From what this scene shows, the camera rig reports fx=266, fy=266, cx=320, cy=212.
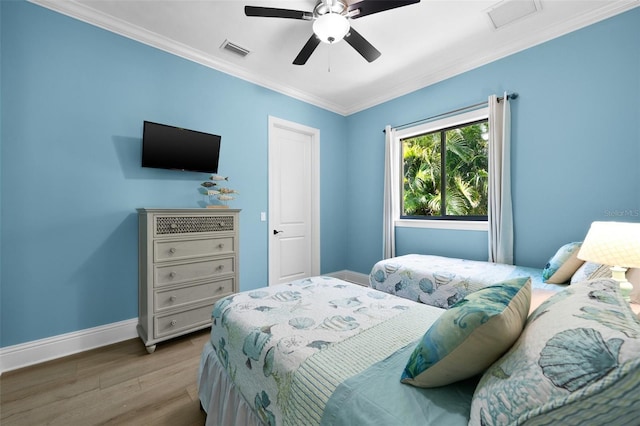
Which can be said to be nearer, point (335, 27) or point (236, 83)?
point (335, 27)

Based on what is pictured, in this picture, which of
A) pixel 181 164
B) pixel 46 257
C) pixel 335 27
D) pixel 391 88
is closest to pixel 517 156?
pixel 391 88

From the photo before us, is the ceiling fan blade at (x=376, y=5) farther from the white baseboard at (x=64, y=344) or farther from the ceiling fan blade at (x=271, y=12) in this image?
the white baseboard at (x=64, y=344)

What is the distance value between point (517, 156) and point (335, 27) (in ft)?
7.46

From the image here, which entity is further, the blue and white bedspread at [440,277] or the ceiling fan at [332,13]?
the blue and white bedspread at [440,277]

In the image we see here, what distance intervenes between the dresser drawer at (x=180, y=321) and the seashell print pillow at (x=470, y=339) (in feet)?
7.31

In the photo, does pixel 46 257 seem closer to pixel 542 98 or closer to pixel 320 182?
pixel 320 182

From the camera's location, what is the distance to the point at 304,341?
3.70ft

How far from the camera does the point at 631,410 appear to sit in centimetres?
47

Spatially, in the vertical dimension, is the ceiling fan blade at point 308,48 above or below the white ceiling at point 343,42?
below

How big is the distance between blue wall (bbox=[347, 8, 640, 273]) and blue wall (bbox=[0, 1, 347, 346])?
3271mm

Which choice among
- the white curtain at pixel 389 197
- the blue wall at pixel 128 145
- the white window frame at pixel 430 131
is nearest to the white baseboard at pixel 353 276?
the white curtain at pixel 389 197

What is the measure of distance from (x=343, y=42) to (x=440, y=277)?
2543 mm

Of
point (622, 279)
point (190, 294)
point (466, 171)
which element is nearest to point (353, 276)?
point (466, 171)

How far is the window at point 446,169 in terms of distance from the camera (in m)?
3.42
